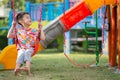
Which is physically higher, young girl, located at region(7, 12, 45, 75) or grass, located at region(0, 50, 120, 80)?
young girl, located at region(7, 12, 45, 75)

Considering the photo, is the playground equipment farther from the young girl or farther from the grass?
the young girl

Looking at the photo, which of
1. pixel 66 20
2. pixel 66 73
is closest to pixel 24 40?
pixel 66 73

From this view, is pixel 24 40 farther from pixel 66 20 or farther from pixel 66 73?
pixel 66 20

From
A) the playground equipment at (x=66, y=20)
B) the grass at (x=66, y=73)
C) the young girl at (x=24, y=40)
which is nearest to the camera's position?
the grass at (x=66, y=73)

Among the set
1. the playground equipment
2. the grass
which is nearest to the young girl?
the grass

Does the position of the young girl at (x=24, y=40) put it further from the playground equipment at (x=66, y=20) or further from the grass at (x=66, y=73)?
the playground equipment at (x=66, y=20)

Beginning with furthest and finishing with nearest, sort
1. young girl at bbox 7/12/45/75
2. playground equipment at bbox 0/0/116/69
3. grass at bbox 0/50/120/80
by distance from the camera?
1. playground equipment at bbox 0/0/116/69
2. young girl at bbox 7/12/45/75
3. grass at bbox 0/50/120/80

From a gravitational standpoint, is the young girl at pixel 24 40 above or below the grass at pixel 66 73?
above

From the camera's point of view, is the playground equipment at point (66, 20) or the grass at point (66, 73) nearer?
the grass at point (66, 73)

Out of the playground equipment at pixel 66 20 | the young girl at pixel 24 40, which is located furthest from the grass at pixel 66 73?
the playground equipment at pixel 66 20

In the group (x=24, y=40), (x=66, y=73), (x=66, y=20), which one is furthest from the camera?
(x=66, y=20)

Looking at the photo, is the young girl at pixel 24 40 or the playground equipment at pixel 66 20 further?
the playground equipment at pixel 66 20

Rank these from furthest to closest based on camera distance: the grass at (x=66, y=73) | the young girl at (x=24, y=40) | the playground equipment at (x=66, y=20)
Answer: the playground equipment at (x=66, y=20) < the young girl at (x=24, y=40) < the grass at (x=66, y=73)

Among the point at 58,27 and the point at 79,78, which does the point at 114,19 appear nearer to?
the point at 58,27
